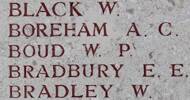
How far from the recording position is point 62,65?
1.83 m

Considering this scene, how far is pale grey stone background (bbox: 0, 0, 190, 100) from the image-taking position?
1.81 meters

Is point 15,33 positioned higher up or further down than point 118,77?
higher up

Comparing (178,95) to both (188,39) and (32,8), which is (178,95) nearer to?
(188,39)

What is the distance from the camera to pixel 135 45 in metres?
1.82

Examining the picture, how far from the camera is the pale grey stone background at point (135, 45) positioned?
1811 mm

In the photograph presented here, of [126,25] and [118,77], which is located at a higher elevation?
[126,25]

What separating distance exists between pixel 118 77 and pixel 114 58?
0.08 meters

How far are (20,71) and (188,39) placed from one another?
2.17 feet

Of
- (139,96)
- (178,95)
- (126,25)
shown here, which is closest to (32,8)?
(126,25)

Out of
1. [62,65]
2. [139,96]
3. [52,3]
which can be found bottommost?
[139,96]

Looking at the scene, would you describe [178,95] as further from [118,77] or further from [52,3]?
[52,3]

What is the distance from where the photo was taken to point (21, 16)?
182 cm

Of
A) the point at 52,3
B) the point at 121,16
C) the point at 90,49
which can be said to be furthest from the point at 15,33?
the point at 121,16

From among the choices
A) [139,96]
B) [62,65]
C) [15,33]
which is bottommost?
[139,96]
